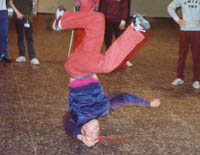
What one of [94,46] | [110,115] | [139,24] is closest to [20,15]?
[110,115]

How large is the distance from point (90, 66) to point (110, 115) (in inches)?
53.4

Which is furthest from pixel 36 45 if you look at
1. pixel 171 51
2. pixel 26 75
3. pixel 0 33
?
pixel 171 51

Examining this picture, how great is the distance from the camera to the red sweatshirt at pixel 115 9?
5625 millimetres

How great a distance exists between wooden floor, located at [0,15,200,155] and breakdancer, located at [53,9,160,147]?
0.25 meters

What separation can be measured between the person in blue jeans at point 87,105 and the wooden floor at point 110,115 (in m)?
0.18

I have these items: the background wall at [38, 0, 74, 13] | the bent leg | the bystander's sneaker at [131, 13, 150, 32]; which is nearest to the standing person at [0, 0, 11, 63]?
the bent leg

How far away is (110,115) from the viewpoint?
3.91 m

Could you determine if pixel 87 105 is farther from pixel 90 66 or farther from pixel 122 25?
pixel 122 25

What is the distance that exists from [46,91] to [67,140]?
1331 mm

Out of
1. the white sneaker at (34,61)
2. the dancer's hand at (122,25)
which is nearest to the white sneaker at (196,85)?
the dancer's hand at (122,25)

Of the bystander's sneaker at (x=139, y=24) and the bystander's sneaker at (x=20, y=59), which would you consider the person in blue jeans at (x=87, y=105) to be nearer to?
the bystander's sneaker at (x=139, y=24)

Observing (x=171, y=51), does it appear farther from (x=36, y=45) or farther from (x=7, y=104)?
(x=7, y=104)

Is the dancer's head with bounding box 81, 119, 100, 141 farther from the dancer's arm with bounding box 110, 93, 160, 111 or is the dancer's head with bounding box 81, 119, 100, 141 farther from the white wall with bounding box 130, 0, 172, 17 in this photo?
the white wall with bounding box 130, 0, 172, 17

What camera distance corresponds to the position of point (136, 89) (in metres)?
4.84
